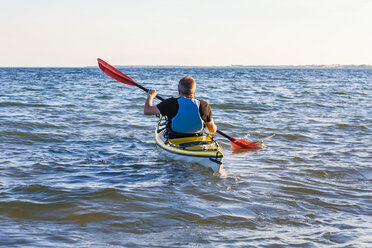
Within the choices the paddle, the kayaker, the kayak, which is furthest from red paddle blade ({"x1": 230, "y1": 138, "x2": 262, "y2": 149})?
the kayaker

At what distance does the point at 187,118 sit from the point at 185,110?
189 millimetres

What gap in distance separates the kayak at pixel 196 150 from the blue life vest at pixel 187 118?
0.67 feet

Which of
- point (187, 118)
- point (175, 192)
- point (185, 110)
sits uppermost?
point (185, 110)

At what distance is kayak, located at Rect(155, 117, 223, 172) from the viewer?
596 centimetres

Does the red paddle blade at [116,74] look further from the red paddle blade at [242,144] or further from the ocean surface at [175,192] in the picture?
the red paddle blade at [242,144]

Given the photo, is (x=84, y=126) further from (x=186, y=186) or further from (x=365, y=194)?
(x=365, y=194)

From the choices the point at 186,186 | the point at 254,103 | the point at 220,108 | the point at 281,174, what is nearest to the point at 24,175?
the point at 186,186

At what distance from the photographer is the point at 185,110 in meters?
6.19

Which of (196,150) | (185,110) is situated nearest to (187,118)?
(185,110)

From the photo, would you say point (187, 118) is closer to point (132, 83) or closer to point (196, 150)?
point (196, 150)

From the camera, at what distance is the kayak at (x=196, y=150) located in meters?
5.96

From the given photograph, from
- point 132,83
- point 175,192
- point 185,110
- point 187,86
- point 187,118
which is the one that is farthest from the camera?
point 132,83

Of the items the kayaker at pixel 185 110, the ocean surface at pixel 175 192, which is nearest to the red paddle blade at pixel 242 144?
the ocean surface at pixel 175 192

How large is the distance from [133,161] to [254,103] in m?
11.6
